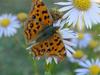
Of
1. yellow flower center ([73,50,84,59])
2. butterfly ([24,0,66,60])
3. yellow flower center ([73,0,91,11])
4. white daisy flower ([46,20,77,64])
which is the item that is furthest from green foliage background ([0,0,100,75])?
butterfly ([24,0,66,60])

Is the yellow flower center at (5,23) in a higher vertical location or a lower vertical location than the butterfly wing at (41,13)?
lower

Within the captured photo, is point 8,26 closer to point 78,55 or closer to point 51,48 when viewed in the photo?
point 78,55

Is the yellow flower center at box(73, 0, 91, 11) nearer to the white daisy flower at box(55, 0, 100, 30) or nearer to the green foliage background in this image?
the white daisy flower at box(55, 0, 100, 30)

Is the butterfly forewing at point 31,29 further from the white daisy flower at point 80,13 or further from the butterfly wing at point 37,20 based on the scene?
the white daisy flower at point 80,13

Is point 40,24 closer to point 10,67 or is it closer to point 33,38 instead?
point 33,38

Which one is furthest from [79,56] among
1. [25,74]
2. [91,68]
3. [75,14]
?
[75,14]

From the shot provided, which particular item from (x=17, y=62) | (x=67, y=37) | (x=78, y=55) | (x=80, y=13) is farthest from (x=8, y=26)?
(x=67, y=37)

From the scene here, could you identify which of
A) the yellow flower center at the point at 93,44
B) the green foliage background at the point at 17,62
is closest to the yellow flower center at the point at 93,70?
the yellow flower center at the point at 93,44
